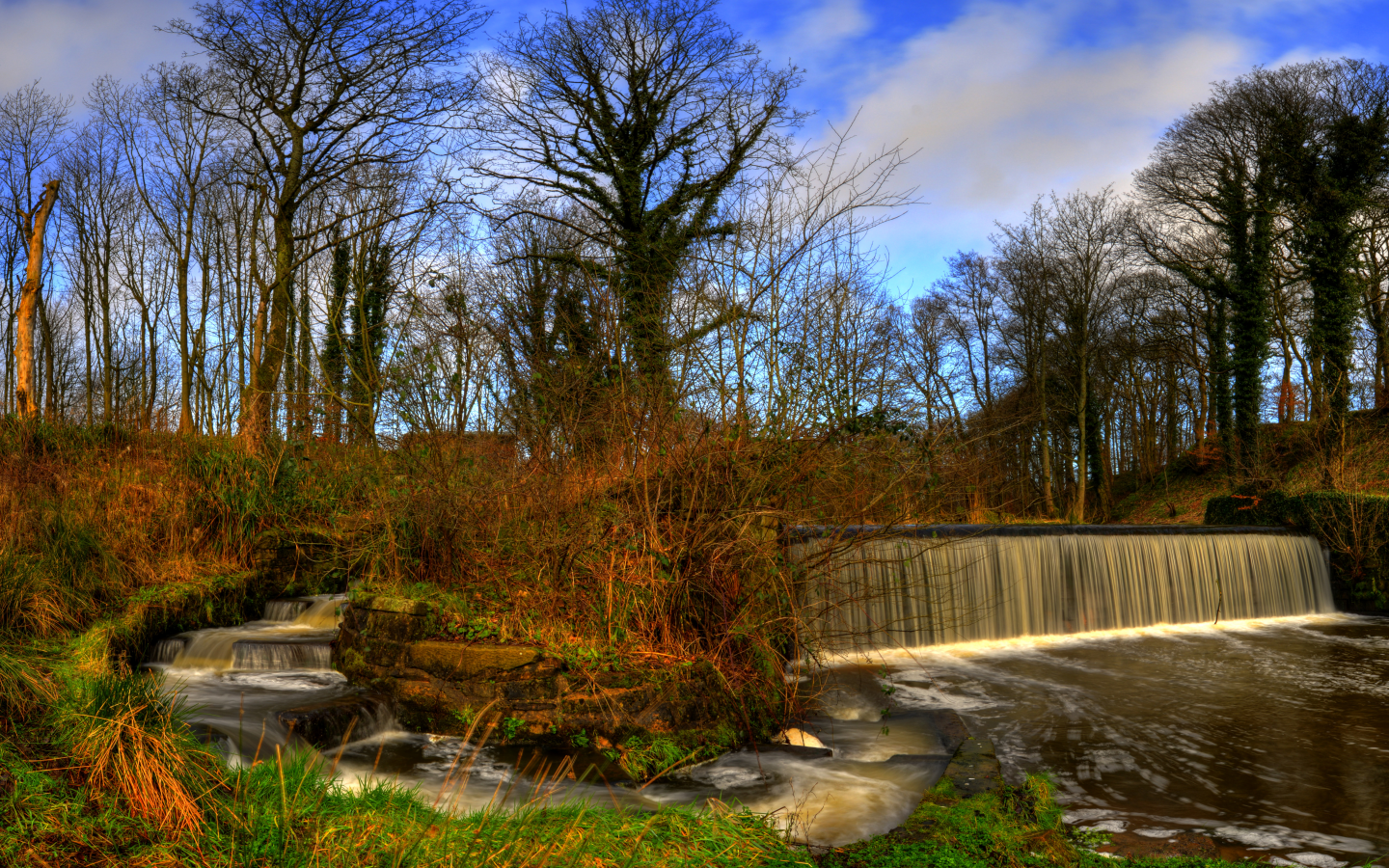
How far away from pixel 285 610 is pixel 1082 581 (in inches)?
455

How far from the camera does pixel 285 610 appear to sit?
9.73m

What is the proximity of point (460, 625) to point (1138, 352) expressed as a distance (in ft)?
101

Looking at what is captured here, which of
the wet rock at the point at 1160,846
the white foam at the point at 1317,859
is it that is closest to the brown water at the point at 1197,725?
the white foam at the point at 1317,859

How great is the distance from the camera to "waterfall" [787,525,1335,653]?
36.0 feet

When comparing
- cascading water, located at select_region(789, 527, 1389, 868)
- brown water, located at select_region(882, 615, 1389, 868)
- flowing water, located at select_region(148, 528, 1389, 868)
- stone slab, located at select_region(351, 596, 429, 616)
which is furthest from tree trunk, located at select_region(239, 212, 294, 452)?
brown water, located at select_region(882, 615, 1389, 868)

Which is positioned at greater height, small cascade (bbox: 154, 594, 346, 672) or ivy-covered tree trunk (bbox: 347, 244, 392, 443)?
ivy-covered tree trunk (bbox: 347, 244, 392, 443)

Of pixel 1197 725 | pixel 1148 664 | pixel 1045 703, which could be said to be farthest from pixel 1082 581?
pixel 1197 725

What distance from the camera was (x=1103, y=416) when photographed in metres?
33.0

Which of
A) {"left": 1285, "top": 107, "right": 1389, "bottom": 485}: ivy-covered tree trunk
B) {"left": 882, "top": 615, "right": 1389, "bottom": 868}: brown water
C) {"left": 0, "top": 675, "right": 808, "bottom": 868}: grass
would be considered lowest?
{"left": 882, "top": 615, "right": 1389, "bottom": 868}: brown water

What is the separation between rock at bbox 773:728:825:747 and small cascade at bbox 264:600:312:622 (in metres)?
6.18

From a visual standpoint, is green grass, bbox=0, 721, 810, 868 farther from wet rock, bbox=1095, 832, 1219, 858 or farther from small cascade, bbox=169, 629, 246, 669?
small cascade, bbox=169, 629, 246, 669

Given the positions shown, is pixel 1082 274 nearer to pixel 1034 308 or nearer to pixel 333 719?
pixel 1034 308

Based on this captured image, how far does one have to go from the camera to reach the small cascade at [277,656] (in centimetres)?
807

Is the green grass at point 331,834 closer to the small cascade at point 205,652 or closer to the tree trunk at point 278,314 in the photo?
the small cascade at point 205,652
